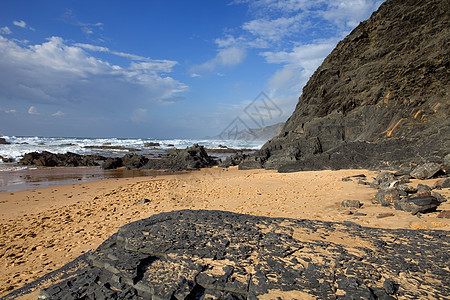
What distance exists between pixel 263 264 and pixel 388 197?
4.50 meters

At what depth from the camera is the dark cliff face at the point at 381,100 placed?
10516 mm

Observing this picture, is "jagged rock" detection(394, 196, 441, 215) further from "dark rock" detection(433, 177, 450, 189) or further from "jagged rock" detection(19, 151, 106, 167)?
"jagged rock" detection(19, 151, 106, 167)

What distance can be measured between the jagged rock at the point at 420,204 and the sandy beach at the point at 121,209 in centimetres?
14

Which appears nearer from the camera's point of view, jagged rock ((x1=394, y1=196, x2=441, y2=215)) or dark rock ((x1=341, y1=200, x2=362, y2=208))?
jagged rock ((x1=394, y1=196, x2=441, y2=215))

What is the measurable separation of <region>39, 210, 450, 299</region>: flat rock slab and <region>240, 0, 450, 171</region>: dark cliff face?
27.3 feet

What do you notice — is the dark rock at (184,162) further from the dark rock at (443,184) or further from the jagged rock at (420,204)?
the jagged rock at (420,204)

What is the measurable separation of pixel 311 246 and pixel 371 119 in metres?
12.5

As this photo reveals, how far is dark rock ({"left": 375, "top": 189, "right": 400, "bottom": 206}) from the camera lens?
5.55 metres

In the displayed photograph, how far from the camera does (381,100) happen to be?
42.5 ft

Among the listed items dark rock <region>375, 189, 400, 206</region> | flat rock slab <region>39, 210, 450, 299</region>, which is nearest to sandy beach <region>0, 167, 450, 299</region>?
dark rock <region>375, 189, 400, 206</region>

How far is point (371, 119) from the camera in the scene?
1307 cm

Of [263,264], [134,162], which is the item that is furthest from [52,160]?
[263,264]

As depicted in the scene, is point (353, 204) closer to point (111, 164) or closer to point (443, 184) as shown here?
point (443, 184)

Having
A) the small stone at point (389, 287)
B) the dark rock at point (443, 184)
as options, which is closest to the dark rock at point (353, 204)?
the dark rock at point (443, 184)
